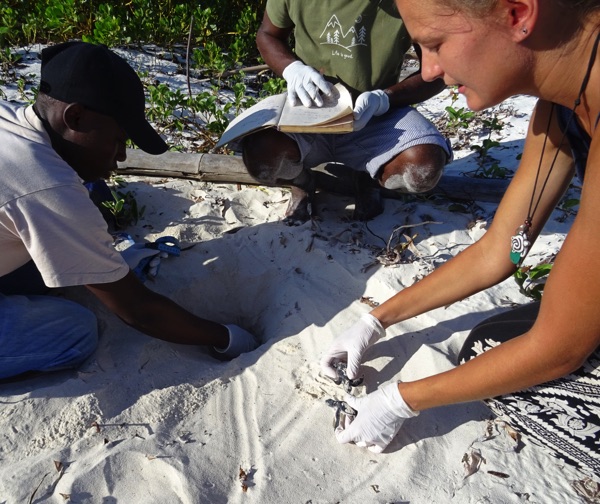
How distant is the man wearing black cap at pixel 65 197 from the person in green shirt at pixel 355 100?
2.80 ft

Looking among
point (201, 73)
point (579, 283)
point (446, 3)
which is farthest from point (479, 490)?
point (201, 73)

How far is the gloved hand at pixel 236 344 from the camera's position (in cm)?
238

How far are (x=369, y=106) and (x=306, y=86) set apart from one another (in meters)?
0.30

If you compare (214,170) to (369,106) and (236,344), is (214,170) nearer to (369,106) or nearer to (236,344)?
(369,106)

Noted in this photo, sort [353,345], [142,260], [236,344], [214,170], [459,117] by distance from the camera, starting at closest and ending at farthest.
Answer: [353,345]
[236,344]
[142,260]
[214,170]
[459,117]

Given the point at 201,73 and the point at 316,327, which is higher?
the point at 201,73

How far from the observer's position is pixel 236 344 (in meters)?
2.39

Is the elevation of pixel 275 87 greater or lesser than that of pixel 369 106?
lesser

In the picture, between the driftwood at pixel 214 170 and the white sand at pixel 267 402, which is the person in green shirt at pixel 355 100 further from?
the white sand at pixel 267 402

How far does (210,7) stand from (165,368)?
364 cm

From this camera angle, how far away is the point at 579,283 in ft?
4.19

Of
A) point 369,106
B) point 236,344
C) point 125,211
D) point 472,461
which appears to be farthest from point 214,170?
point 472,461

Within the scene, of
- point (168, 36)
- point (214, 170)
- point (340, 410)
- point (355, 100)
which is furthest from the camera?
point (168, 36)

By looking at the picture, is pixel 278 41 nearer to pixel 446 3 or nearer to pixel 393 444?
pixel 446 3
